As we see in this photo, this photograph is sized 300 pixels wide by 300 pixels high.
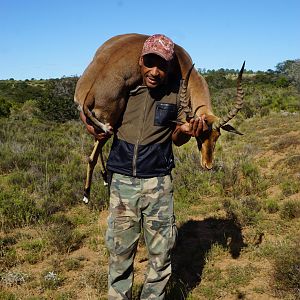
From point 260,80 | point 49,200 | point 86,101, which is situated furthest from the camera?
point 260,80

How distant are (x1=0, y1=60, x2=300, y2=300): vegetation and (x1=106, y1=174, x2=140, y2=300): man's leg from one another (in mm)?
1007

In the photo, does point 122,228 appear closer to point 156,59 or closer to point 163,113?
point 163,113

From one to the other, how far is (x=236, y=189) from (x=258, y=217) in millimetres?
1574

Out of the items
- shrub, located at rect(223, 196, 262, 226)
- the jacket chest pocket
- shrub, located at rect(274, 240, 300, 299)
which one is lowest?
shrub, located at rect(274, 240, 300, 299)

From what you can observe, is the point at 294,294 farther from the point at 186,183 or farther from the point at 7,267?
the point at 186,183

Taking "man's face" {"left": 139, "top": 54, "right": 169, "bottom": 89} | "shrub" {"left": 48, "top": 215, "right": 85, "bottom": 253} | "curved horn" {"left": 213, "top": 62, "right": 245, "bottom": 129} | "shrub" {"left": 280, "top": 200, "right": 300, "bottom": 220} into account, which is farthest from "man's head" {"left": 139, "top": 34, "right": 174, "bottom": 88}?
"shrub" {"left": 280, "top": 200, "right": 300, "bottom": 220}

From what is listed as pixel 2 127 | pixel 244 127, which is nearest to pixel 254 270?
pixel 244 127

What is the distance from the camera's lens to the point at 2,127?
1827cm

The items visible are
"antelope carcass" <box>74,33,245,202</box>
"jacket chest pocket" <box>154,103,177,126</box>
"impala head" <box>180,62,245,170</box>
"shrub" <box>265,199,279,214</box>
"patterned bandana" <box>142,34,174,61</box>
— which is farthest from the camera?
"shrub" <box>265,199,279,214</box>

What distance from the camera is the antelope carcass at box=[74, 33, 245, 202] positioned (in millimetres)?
4320

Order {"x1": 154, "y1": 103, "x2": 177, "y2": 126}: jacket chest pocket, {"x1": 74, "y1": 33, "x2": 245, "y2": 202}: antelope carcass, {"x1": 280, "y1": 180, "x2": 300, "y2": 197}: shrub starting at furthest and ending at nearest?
{"x1": 280, "y1": 180, "x2": 300, "y2": 197}: shrub < {"x1": 74, "y1": 33, "x2": 245, "y2": 202}: antelope carcass < {"x1": 154, "y1": 103, "x2": 177, "y2": 126}: jacket chest pocket

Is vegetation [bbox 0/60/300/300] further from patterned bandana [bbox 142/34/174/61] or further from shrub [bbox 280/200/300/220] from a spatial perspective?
patterned bandana [bbox 142/34/174/61]

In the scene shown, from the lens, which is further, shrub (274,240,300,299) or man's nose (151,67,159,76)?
shrub (274,240,300,299)

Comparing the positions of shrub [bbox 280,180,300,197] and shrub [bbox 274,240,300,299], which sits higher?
shrub [bbox 280,180,300,197]
